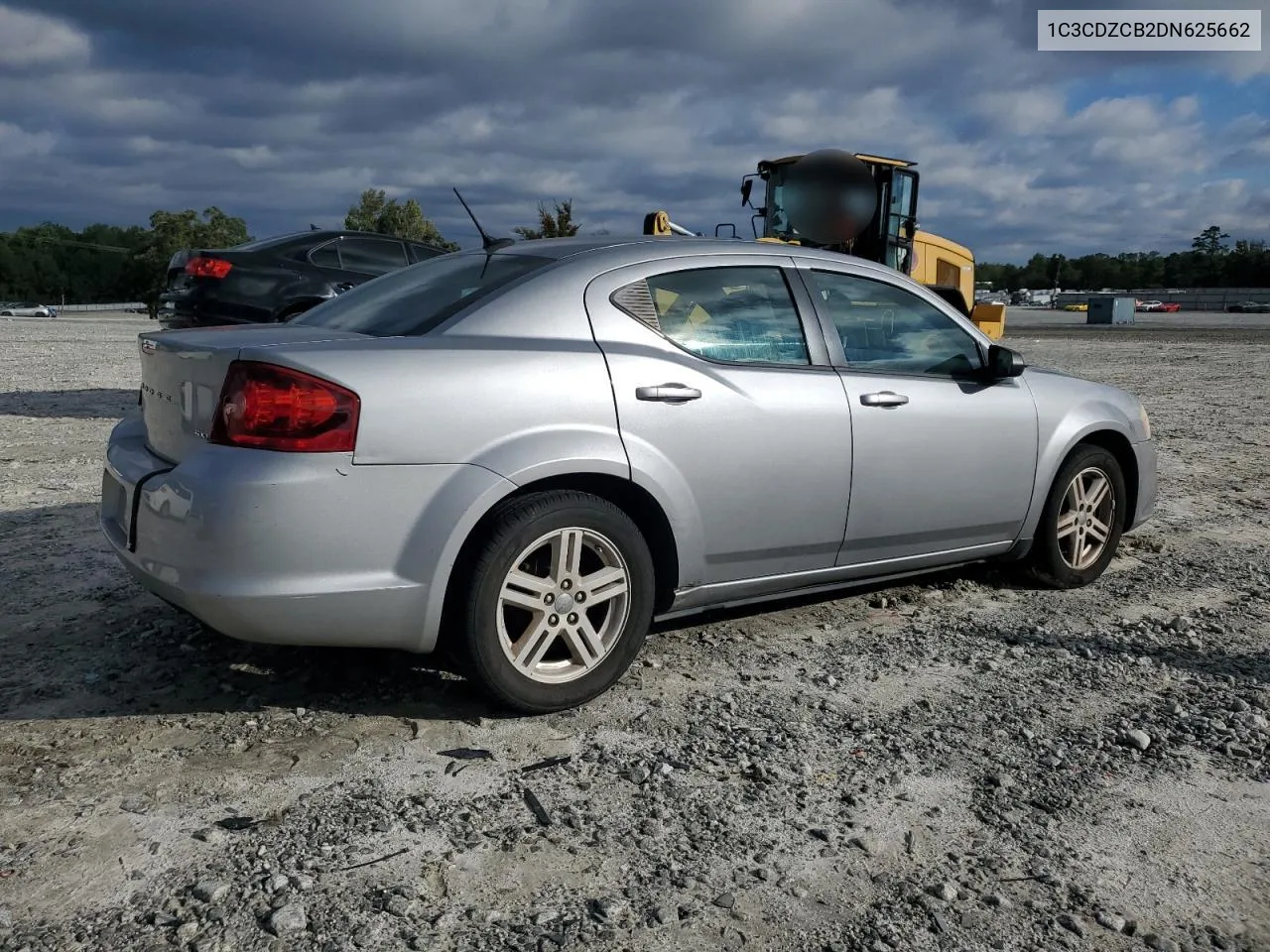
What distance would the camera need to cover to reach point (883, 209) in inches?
542

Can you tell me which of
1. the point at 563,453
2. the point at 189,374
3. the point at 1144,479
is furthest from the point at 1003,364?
the point at 189,374

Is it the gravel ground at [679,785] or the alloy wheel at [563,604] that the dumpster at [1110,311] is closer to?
the gravel ground at [679,785]

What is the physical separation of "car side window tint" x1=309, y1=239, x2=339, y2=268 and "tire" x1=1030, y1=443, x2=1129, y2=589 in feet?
24.8

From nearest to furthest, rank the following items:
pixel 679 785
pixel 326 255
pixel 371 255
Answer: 1. pixel 679 785
2. pixel 326 255
3. pixel 371 255

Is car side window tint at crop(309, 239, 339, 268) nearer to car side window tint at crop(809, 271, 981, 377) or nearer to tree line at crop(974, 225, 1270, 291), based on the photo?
car side window tint at crop(809, 271, 981, 377)

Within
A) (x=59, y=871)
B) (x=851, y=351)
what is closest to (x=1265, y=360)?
(x=851, y=351)

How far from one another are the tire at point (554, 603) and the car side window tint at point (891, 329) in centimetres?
138

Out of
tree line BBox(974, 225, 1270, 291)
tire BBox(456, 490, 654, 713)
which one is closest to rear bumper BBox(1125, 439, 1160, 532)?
tire BBox(456, 490, 654, 713)

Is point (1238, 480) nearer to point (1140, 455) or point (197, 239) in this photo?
point (1140, 455)

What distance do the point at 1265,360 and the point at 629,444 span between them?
2155 centimetres

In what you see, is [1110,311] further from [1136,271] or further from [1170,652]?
[1136,271]

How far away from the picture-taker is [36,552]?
5.55 meters

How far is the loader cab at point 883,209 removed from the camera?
45.0ft

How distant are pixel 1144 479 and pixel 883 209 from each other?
8.78 m
